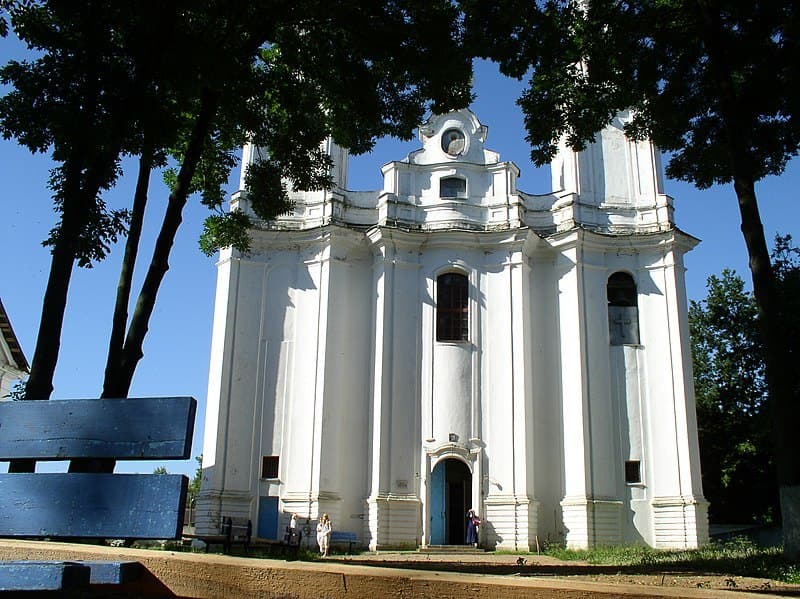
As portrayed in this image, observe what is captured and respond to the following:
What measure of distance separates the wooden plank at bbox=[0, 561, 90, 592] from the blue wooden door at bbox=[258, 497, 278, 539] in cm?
2049

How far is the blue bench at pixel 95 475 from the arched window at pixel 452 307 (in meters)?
21.0

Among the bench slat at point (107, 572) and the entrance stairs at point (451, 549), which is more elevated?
the bench slat at point (107, 572)

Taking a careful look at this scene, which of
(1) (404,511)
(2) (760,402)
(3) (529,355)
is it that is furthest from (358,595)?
(2) (760,402)

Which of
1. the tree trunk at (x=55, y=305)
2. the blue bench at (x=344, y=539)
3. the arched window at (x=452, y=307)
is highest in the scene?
the arched window at (x=452, y=307)

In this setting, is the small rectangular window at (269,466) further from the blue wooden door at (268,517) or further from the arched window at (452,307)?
the arched window at (452,307)

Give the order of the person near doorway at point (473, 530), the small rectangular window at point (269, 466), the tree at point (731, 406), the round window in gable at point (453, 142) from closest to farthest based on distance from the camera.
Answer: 1. the person near doorway at point (473, 530)
2. the small rectangular window at point (269, 466)
3. the round window in gable at point (453, 142)
4. the tree at point (731, 406)

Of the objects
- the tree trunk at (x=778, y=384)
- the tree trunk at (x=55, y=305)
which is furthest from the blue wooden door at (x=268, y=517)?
the tree trunk at (x=778, y=384)

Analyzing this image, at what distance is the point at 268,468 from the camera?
78.0 feet

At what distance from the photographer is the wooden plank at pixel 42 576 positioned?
A: 10.0 feet

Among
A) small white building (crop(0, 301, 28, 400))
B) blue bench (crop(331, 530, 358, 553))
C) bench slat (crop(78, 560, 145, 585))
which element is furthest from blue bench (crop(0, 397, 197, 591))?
blue bench (crop(331, 530, 358, 553))

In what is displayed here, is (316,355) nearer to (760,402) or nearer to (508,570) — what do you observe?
(508,570)

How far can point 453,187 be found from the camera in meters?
26.7

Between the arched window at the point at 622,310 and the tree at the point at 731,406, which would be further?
the tree at the point at 731,406

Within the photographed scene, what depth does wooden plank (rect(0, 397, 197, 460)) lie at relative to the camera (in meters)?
3.82
